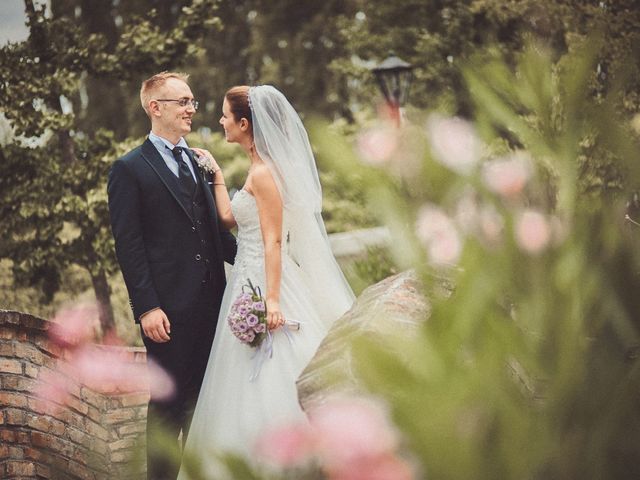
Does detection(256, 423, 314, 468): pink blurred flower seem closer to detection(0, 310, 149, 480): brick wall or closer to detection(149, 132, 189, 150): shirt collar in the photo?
detection(0, 310, 149, 480): brick wall

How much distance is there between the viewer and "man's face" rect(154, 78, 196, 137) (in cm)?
391

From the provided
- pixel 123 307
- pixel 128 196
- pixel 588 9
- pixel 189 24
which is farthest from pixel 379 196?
pixel 123 307

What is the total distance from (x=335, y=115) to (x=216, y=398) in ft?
54.8

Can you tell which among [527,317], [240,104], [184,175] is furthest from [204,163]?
[527,317]

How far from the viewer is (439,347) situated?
2.96ft

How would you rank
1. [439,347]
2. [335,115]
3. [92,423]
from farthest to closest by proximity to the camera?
[335,115] → [92,423] → [439,347]

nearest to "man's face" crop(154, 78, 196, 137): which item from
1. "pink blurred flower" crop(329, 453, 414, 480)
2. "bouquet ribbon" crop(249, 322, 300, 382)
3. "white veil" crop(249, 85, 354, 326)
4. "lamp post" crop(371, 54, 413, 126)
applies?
"white veil" crop(249, 85, 354, 326)

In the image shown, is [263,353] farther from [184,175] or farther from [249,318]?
[184,175]

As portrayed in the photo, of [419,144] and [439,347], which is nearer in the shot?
[439,347]

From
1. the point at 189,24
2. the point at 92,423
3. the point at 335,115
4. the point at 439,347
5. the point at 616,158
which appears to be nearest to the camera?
the point at 439,347

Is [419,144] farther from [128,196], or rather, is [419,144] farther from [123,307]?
[123,307]

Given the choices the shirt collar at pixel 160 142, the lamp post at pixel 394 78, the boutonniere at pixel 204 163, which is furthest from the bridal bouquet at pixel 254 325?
the lamp post at pixel 394 78

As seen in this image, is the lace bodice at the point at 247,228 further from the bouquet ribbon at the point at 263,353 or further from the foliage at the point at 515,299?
the foliage at the point at 515,299

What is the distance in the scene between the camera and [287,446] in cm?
117
